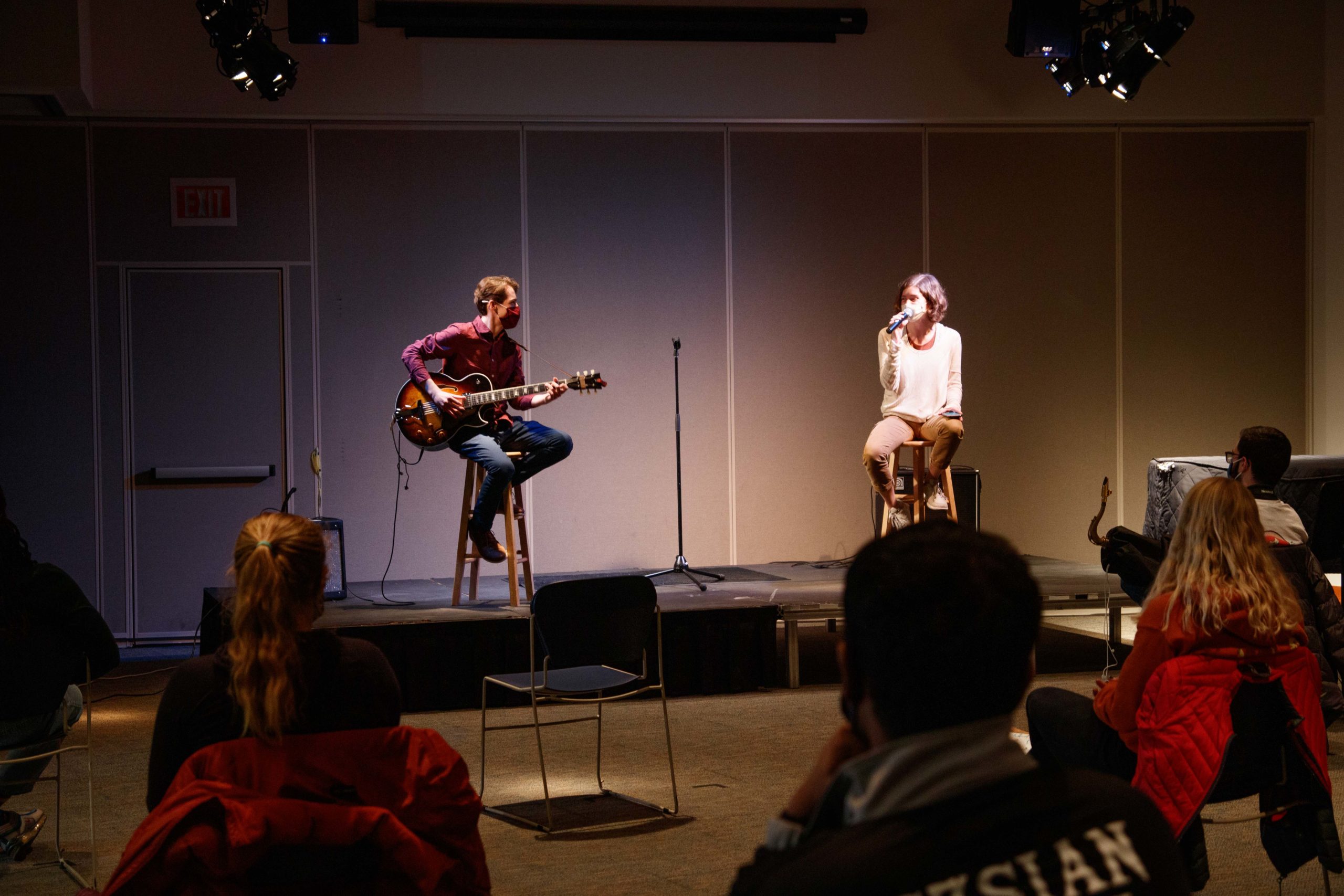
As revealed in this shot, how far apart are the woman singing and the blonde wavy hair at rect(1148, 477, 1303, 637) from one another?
3554 millimetres

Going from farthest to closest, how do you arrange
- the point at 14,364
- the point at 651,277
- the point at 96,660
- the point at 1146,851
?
the point at 651,277 < the point at 14,364 < the point at 96,660 < the point at 1146,851

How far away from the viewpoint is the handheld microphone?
635 centimetres

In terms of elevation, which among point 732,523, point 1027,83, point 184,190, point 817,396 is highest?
point 1027,83

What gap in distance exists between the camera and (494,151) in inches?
297

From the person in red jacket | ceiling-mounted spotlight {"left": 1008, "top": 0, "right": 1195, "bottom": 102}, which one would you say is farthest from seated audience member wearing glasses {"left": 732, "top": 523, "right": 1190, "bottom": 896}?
ceiling-mounted spotlight {"left": 1008, "top": 0, "right": 1195, "bottom": 102}

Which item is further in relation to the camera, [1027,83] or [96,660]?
[1027,83]

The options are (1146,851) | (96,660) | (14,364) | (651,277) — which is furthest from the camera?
(651,277)

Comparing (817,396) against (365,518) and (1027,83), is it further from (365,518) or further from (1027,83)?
(365,518)

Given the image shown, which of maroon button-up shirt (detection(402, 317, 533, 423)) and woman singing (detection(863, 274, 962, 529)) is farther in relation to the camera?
woman singing (detection(863, 274, 962, 529))

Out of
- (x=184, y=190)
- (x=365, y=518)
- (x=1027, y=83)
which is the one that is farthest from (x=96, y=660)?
(x=1027, y=83)

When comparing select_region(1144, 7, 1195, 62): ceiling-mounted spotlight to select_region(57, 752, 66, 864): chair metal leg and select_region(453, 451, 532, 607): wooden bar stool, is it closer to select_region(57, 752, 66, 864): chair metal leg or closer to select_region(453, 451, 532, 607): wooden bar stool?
select_region(453, 451, 532, 607): wooden bar stool

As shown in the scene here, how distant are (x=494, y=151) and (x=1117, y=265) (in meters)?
4.01

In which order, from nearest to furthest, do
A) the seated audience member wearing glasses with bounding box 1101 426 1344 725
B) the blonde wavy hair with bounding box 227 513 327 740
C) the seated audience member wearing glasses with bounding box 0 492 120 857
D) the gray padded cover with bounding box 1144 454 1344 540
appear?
1. the blonde wavy hair with bounding box 227 513 327 740
2. the seated audience member wearing glasses with bounding box 0 492 120 857
3. the seated audience member wearing glasses with bounding box 1101 426 1344 725
4. the gray padded cover with bounding box 1144 454 1344 540

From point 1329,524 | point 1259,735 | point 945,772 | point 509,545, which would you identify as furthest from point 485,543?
point 945,772
